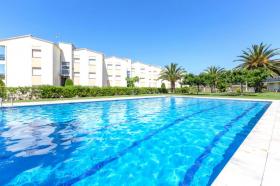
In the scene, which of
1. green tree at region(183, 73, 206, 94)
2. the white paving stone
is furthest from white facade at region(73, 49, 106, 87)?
the white paving stone

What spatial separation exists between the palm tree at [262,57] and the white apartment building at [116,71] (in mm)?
28402

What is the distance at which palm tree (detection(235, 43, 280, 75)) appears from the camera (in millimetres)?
38719

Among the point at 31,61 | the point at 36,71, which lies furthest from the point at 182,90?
the point at 31,61

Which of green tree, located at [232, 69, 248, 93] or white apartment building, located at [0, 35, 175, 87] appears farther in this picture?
green tree, located at [232, 69, 248, 93]

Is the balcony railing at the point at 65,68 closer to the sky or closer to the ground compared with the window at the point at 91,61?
closer to the ground

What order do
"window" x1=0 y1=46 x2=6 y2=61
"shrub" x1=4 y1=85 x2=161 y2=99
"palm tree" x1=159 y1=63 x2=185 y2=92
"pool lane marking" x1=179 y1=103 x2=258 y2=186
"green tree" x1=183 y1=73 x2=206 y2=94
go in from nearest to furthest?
"pool lane marking" x1=179 y1=103 x2=258 y2=186 < "shrub" x1=4 y1=85 x2=161 y2=99 < "window" x1=0 y1=46 x2=6 y2=61 < "green tree" x1=183 y1=73 x2=206 y2=94 < "palm tree" x1=159 y1=63 x2=185 y2=92

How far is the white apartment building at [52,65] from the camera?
27625 millimetres

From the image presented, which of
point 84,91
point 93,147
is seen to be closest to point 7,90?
point 84,91

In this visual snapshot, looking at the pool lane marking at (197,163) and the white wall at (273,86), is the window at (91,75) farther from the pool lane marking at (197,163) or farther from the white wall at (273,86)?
the white wall at (273,86)

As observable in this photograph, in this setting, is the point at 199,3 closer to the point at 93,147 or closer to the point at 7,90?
the point at 93,147

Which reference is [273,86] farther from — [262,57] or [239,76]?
[239,76]

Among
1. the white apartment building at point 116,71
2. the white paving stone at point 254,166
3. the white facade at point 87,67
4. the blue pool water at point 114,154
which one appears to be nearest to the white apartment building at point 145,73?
the white apartment building at point 116,71

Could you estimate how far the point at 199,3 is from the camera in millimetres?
22344

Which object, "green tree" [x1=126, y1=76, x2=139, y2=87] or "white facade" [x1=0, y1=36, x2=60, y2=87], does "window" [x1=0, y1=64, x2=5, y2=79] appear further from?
"green tree" [x1=126, y1=76, x2=139, y2=87]
